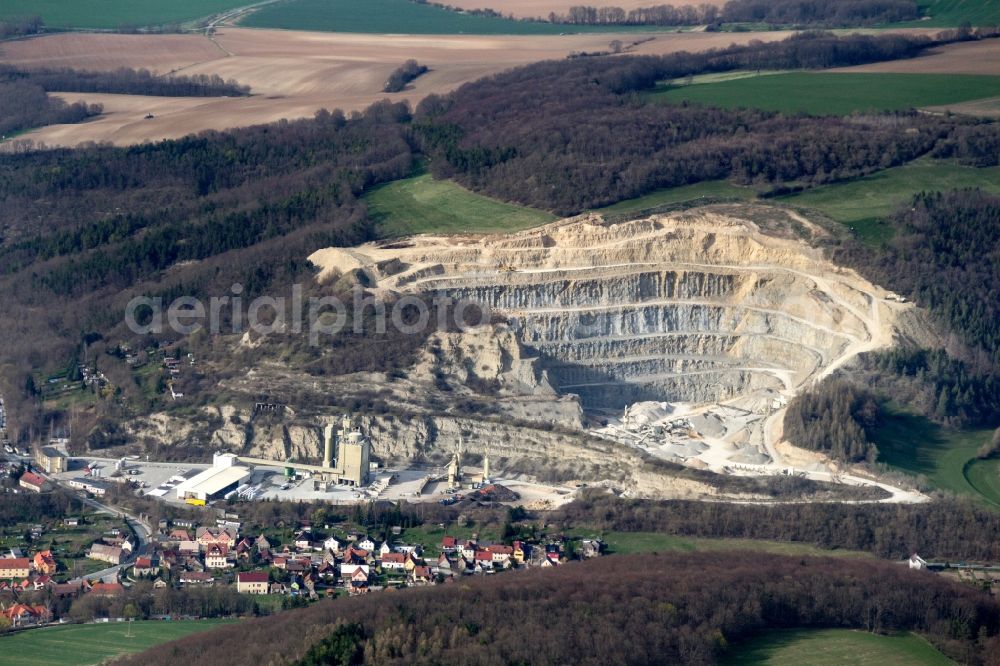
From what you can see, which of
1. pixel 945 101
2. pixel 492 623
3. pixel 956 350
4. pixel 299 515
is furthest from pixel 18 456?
pixel 945 101

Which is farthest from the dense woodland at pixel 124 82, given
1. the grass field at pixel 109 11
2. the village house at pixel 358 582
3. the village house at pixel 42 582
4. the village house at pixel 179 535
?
the village house at pixel 358 582

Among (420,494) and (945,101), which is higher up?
(945,101)

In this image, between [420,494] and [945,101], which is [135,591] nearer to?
[420,494]

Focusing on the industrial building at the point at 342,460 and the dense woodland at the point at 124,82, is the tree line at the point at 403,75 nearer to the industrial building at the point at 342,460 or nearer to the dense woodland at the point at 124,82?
the dense woodland at the point at 124,82

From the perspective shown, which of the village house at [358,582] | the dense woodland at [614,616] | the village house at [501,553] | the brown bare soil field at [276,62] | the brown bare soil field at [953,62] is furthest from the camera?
the brown bare soil field at [276,62]

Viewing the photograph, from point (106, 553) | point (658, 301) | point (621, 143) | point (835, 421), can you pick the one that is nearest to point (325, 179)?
point (621, 143)

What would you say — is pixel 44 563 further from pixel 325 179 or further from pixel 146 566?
pixel 325 179
